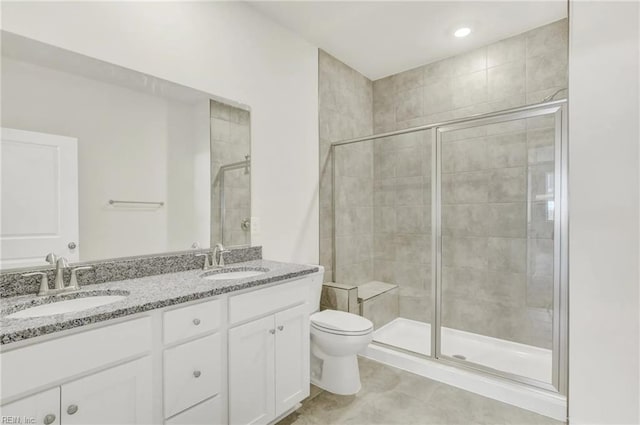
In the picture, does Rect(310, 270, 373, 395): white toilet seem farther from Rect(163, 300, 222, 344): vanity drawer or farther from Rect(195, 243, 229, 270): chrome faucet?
Rect(163, 300, 222, 344): vanity drawer

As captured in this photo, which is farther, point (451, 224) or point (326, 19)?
point (451, 224)

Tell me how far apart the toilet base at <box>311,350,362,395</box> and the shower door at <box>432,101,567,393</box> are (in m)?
0.71

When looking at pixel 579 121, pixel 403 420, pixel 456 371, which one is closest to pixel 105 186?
pixel 579 121

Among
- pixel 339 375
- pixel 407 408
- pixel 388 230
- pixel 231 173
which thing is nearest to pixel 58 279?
pixel 231 173

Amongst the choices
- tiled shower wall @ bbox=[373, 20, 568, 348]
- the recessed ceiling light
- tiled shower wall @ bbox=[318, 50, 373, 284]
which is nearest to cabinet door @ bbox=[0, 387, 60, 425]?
tiled shower wall @ bbox=[318, 50, 373, 284]

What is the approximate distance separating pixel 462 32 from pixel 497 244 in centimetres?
174

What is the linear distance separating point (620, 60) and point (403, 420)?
2040 mm

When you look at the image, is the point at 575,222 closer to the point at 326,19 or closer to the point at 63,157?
the point at 63,157

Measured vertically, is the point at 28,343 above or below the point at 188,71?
below

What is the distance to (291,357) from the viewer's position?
5.54 feet

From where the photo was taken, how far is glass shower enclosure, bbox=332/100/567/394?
2248 mm

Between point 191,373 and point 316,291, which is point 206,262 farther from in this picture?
point 316,291

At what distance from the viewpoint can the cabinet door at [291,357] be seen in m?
1.62

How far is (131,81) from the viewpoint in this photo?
161 cm
